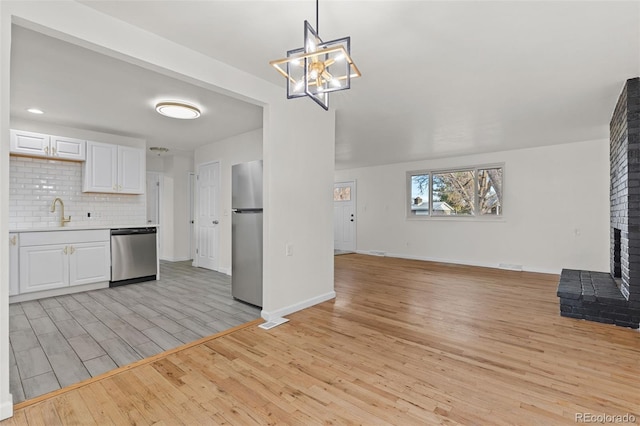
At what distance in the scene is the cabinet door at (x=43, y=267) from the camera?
370 centimetres

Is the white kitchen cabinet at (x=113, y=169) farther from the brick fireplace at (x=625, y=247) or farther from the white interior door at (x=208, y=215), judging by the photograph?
the brick fireplace at (x=625, y=247)

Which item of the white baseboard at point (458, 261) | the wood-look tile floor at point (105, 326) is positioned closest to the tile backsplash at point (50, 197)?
the wood-look tile floor at point (105, 326)

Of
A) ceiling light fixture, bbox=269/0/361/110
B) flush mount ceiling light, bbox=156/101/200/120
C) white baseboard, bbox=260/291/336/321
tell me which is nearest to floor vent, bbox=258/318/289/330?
white baseboard, bbox=260/291/336/321

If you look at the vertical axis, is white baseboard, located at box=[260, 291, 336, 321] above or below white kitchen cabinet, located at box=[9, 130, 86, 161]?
below

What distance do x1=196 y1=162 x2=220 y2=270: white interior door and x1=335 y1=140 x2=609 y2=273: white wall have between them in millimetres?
4495

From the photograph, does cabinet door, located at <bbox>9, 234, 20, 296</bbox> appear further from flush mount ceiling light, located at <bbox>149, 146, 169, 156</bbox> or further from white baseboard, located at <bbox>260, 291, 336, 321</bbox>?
white baseboard, located at <bbox>260, 291, 336, 321</bbox>

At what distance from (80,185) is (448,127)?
578 centimetres

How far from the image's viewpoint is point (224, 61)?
2635 mm

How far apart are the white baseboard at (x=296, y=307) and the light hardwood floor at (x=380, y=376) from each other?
0.11m

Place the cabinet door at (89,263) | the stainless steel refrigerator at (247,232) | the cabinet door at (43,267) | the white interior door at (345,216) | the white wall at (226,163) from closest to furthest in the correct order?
the stainless steel refrigerator at (247,232), the cabinet door at (43,267), the cabinet door at (89,263), the white wall at (226,163), the white interior door at (345,216)

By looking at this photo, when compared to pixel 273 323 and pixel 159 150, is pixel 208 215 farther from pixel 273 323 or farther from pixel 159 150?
pixel 273 323

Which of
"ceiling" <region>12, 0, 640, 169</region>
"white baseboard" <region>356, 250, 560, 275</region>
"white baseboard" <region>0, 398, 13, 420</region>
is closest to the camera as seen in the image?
"white baseboard" <region>0, 398, 13, 420</region>

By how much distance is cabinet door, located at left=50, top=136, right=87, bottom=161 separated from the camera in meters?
4.24

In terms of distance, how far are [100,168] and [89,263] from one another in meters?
1.46
